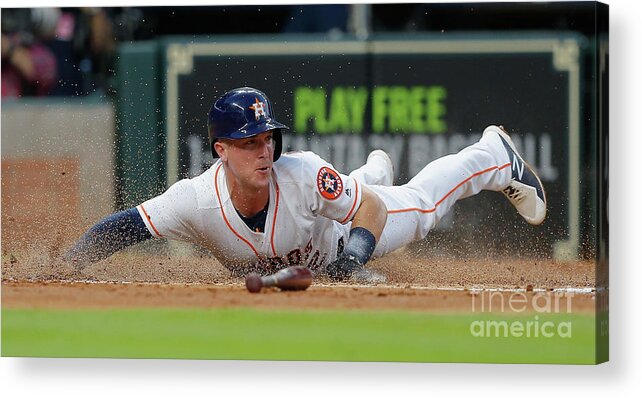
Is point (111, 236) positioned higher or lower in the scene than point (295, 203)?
lower

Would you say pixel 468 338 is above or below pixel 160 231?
below

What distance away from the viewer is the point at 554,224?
5906mm

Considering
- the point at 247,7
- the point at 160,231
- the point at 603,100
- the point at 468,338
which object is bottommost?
the point at 468,338

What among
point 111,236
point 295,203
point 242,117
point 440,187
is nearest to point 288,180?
point 295,203

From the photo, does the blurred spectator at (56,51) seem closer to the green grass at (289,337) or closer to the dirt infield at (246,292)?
the dirt infield at (246,292)

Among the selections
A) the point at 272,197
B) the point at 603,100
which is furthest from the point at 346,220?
the point at 603,100

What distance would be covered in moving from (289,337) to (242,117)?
887 millimetres

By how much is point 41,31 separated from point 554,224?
2.19 m

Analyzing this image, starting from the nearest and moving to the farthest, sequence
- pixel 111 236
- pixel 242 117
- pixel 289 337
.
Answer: pixel 289 337
pixel 242 117
pixel 111 236

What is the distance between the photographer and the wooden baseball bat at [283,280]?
582cm

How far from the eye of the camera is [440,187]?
6051 mm

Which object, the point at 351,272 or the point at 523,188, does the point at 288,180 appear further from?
the point at 523,188

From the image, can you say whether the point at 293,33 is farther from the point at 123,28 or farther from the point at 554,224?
the point at 554,224

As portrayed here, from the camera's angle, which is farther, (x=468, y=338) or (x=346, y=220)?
(x=346, y=220)
